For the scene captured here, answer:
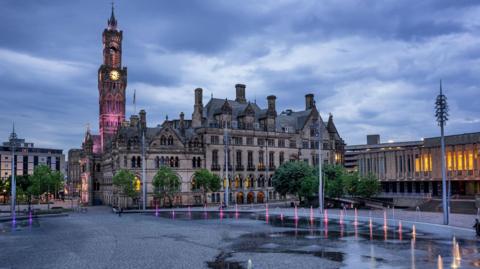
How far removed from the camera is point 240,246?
118 feet

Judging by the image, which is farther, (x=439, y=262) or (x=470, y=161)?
(x=470, y=161)

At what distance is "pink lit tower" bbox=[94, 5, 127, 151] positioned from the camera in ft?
413

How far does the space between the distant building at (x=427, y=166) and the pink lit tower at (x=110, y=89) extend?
64273mm

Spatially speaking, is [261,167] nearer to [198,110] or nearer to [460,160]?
[198,110]

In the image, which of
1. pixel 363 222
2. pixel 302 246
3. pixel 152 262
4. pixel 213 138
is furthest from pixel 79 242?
pixel 213 138

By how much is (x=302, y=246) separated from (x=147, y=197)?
60.9 metres

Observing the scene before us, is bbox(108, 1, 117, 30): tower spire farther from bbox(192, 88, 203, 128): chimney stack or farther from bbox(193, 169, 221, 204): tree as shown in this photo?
bbox(193, 169, 221, 204): tree

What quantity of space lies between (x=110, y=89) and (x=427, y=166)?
81735 mm

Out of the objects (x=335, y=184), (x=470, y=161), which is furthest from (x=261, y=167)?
(x=470, y=161)

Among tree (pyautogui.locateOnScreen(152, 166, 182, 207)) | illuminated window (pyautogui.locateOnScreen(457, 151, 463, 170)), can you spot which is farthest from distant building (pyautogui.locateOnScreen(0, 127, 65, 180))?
illuminated window (pyautogui.locateOnScreen(457, 151, 463, 170))

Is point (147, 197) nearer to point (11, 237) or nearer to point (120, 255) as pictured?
point (11, 237)

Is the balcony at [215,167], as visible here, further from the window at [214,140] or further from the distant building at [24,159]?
the distant building at [24,159]

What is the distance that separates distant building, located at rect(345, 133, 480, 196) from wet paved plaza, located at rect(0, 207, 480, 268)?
39.0 metres

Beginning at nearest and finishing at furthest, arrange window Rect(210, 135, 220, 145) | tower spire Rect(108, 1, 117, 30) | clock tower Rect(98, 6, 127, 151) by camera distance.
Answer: window Rect(210, 135, 220, 145), clock tower Rect(98, 6, 127, 151), tower spire Rect(108, 1, 117, 30)
